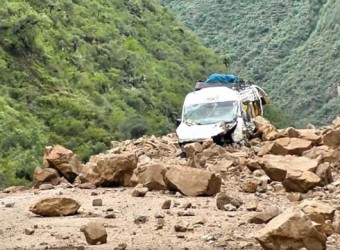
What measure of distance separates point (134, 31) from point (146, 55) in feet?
10.6

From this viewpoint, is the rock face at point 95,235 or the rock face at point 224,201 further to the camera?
the rock face at point 224,201

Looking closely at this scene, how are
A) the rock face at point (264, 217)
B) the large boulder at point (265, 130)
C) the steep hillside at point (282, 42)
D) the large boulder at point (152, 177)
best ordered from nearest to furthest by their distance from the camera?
the rock face at point (264, 217)
the large boulder at point (152, 177)
the large boulder at point (265, 130)
the steep hillside at point (282, 42)

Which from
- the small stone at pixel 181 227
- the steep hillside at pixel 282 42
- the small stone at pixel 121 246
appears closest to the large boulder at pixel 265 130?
the small stone at pixel 181 227

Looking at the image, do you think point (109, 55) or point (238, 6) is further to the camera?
point (238, 6)

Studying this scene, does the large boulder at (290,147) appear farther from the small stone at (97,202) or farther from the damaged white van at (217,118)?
the small stone at (97,202)

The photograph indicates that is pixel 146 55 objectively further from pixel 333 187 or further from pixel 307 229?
pixel 307 229

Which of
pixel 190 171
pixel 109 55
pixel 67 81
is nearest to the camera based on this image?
pixel 190 171

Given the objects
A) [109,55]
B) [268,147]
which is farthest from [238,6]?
[268,147]

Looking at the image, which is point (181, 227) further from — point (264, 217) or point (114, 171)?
point (114, 171)

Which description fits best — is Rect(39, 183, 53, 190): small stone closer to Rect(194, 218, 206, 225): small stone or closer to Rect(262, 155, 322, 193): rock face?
Rect(262, 155, 322, 193): rock face

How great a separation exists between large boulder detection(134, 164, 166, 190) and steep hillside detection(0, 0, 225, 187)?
11.3 m

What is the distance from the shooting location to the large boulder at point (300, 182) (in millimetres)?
9734

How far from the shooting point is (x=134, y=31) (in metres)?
51.2

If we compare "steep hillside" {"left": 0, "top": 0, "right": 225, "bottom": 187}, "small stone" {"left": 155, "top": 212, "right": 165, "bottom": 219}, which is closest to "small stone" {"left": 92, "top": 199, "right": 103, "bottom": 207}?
"small stone" {"left": 155, "top": 212, "right": 165, "bottom": 219}
